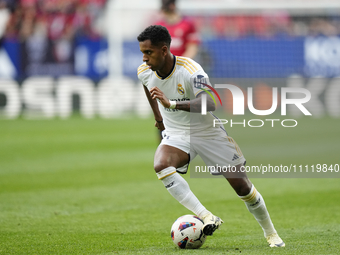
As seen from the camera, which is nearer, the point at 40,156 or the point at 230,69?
the point at 40,156

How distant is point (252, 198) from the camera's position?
501 cm

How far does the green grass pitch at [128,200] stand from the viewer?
16.9ft

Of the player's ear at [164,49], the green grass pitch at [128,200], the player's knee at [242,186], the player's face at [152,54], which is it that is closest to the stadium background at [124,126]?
the green grass pitch at [128,200]

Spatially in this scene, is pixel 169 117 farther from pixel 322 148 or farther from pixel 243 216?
pixel 322 148

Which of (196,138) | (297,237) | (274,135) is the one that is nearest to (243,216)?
(297,237)

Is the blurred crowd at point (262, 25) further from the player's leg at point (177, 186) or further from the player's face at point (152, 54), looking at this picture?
the player's leg at point (177, 186)

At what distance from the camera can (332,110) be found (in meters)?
20.1

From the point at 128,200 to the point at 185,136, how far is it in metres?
2.70

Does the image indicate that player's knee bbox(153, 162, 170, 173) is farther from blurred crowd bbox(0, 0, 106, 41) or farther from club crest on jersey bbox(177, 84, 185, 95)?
blurred crowd bbox(0, 0, 106, 41)

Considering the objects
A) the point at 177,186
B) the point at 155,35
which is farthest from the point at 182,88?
the point at 177,186

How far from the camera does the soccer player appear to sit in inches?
194

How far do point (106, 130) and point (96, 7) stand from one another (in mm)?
8126

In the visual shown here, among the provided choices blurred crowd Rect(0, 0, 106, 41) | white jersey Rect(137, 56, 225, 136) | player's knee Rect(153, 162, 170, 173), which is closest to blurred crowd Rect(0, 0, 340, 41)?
blurred crowd Rect(0, 0, 106, 41)

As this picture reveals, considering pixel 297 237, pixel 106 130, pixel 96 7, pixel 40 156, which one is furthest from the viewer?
pixel 96 7
